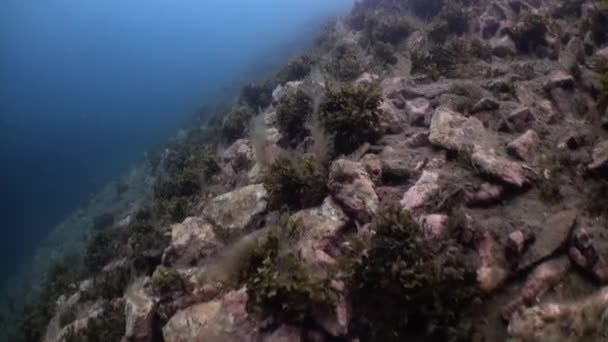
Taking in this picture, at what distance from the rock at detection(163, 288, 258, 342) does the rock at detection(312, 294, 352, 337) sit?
46.2 inches

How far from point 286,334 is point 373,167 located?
4144 mm

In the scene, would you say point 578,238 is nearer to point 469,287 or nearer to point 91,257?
point 469,287

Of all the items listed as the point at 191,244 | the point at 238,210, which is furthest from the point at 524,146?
the point at 191,244

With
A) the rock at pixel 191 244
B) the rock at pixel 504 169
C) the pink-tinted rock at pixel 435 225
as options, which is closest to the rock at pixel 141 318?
the rock at pixel 191 244

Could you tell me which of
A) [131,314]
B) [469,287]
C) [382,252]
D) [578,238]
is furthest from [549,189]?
[131,314]

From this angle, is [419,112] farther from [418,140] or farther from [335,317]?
[335,317]

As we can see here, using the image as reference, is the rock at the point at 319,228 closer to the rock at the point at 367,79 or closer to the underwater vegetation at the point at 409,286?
the underwater vegetation at the point at 409,286

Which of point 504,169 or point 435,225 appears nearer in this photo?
point 435,225

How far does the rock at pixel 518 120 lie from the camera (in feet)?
30.1

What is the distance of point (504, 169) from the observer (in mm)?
7500

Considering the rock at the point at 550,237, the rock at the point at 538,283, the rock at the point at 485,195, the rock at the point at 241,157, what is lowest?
the rock at the point at 241,157

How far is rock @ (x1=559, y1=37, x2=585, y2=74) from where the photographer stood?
430 inches

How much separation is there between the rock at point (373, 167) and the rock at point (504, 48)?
8.27 meters

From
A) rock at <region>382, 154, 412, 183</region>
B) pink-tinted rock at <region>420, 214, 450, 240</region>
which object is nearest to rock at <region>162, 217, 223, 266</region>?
rock at <region>382, 154, 412, 183</region>
